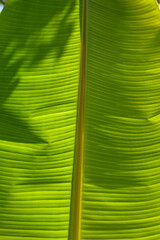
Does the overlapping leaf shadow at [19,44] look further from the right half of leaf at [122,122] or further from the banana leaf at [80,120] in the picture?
the right half of leaf at [122,122]

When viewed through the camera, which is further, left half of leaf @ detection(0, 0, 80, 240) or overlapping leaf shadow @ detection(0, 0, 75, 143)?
overlapping leaf shadow @ detection(0, 0, 75, 143)

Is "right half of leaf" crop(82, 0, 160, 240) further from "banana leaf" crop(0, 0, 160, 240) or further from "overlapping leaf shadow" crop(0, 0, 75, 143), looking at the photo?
"overlapping leaf shadow" crop(0, 0, 75, 143)

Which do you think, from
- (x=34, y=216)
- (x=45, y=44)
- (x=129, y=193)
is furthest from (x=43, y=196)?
(x=45, y=44)

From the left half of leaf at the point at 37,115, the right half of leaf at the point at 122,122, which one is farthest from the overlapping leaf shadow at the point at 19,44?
the right half of leaf at the point at 122,122

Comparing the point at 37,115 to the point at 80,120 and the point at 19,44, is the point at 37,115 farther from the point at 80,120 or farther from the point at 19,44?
the point at 19,44

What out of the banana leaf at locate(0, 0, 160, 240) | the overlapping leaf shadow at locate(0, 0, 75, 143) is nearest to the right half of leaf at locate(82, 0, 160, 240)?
the banana leaf at locate(0, 0, 160, 240)
